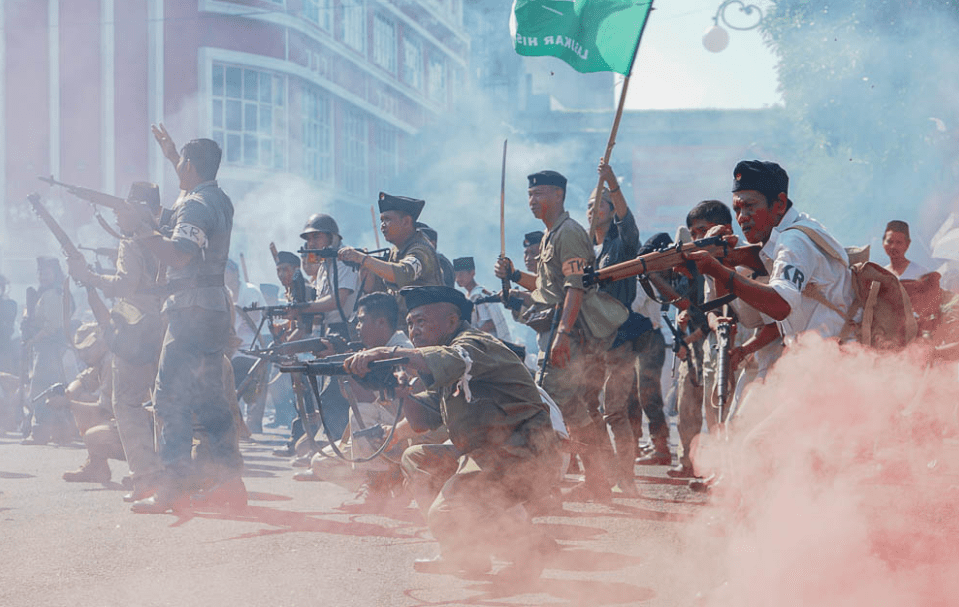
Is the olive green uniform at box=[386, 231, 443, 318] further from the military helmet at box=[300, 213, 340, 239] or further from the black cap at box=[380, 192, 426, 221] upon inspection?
the military helmet at box=[300, 213, 340, 239]

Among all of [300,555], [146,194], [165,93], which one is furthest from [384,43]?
[300,555]

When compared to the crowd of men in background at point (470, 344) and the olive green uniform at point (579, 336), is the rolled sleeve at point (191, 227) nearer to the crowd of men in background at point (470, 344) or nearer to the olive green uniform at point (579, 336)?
the crowd of men in background at point (470, 344)

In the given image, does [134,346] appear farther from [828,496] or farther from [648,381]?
[828,496]

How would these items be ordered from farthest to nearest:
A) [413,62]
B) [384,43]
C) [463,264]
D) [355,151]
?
1. [413,62]
2. [384,43]
3. [355,151]
4. [463,264]

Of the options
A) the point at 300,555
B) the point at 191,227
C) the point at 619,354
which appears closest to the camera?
the point at 300,555

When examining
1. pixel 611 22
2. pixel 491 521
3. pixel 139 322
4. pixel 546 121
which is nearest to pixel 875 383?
pixel 491 521

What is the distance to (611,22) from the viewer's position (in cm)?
675

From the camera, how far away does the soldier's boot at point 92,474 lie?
24.5ft

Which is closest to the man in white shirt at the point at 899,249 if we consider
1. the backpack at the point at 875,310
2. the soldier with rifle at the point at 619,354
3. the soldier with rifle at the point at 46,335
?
the soldier with rifle at the point at 619,354

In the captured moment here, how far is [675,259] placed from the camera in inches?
151

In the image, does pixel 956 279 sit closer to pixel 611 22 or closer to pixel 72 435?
pixel 611 22

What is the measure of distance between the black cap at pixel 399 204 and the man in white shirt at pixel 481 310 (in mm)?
1945

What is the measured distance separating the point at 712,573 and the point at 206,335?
3.29 m

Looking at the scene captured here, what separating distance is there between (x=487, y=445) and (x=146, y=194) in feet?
12.2
